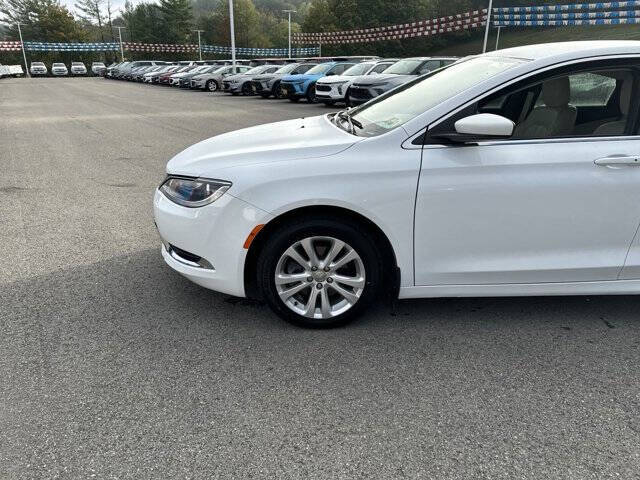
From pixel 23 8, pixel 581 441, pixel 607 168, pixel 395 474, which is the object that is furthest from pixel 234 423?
pixel 23 8

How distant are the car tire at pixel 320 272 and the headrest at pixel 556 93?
146 centimetres

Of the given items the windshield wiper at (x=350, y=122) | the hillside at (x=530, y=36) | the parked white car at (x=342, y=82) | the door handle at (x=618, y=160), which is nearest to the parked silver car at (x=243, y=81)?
the parked white car at (x=342, y=82)

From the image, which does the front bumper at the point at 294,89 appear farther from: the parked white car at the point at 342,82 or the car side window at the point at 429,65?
the car side window at the point at 429,65

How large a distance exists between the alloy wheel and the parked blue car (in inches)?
701

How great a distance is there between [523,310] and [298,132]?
2015 millimetres

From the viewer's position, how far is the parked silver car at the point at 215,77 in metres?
29.5

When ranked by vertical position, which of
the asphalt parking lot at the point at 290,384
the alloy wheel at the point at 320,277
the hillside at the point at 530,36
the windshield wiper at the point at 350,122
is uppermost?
the hillside at the point at 530,36

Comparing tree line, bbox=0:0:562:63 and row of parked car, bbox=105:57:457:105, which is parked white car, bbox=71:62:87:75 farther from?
row of parked car, bbox=105:57:457:105

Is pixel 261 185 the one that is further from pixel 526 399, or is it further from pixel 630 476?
pixel 630 476

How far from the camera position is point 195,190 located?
3213mm

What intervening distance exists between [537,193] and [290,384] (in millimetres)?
1790

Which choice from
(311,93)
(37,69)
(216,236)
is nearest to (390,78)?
(311,93)

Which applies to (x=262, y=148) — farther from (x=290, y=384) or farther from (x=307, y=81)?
(x=307, y=81)

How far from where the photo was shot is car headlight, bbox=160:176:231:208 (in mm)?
3117
